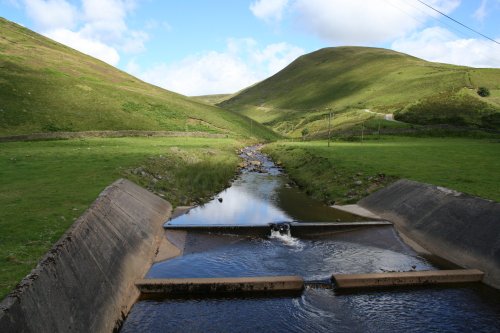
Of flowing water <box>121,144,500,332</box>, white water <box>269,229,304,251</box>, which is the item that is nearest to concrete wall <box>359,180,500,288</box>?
flowing water <box>121,144,500,332</box>

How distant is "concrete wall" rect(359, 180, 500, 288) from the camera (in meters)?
19.5

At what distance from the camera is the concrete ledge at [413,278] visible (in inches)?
716

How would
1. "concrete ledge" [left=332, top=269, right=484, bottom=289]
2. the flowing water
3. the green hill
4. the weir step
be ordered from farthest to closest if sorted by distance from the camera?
the green hill, the weir step, "concrete ledge" [left=332, top=269, right=484, bottom=289], the flowing water

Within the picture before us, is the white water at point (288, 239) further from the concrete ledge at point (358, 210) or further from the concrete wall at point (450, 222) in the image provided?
the concrete wall at point (450, 222)

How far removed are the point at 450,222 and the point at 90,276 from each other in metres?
20.7

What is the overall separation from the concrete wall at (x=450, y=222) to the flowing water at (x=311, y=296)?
1.22 meters

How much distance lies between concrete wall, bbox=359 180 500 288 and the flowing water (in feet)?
4.00

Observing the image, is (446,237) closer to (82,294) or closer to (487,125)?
(82,294)

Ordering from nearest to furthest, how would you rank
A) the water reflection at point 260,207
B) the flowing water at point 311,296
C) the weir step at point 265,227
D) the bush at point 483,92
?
the flowing water at point 311,296, the weir step at point 265,227, the water reflection at point 260,207, the bush at point 483,92

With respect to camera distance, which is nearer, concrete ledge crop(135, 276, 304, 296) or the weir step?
concrete ledge crop(135, 276, 304, 296)

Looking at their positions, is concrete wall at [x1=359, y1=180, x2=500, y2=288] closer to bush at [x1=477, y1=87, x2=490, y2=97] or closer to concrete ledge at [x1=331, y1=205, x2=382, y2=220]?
concrete ledge at [x1=331, y1=205, x2=382, y2=220]

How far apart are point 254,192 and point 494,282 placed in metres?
27.2

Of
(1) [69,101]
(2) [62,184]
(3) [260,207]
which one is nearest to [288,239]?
(3) [260,207]

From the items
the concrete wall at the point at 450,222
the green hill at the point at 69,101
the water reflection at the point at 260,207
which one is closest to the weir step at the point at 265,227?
the water reflection at the point at 260,207
